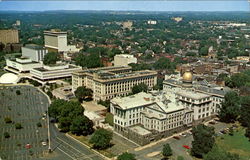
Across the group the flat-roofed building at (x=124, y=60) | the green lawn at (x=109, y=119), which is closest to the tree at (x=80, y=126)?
the green lawn at (x=109, y=119)

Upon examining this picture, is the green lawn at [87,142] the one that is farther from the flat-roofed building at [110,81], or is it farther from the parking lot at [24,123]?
the flat-roofed building at [110,81]

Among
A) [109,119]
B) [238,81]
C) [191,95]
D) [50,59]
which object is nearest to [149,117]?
[109,119]

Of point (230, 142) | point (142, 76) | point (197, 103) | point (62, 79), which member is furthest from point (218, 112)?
point (62, 79)

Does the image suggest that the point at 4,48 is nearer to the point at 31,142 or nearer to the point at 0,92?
the point at 0,92

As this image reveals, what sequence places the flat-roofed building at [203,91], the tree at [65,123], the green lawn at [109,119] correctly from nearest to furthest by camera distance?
the tree at [65,123]
the green lawn at [109,119]
the flat-roofed building at [203,91]

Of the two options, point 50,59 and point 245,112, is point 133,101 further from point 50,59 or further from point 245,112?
point 50,59

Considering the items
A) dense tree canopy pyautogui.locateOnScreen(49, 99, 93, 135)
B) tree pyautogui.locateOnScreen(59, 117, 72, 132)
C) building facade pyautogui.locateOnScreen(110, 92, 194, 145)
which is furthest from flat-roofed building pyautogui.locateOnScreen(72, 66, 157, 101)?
tree pyautogui.locateOnScreen(59, 117, 72, 132)

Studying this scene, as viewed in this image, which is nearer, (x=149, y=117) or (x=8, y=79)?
(x=149, y=117)
